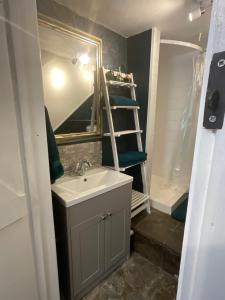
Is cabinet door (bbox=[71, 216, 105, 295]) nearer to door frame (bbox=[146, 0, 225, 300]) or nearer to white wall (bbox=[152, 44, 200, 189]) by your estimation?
door frame (bbox=[146, 0, 225, 300])

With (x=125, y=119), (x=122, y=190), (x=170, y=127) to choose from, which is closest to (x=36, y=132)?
(x=122, y=190)

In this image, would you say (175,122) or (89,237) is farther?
(175,122)

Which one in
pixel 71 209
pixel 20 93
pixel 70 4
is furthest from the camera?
pixel 70 4

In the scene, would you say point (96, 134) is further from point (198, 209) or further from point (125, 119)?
point (198, 209)

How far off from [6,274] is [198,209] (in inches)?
33.2

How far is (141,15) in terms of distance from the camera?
4.84ft

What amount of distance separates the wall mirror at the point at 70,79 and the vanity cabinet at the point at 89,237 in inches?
23.4

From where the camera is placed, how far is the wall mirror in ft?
4.37

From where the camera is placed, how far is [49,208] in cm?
90

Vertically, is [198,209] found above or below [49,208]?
above

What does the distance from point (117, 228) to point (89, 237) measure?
11.4 inches

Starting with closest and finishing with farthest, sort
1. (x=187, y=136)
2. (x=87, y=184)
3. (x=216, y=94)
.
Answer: (x=216, y=94)
(x=87, y=184)
(x=187, y=136)

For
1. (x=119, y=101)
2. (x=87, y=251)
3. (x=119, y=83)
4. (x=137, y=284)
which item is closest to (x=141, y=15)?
(x=119, y=83)

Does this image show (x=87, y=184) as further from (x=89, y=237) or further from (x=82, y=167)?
(x=89, y=237)
